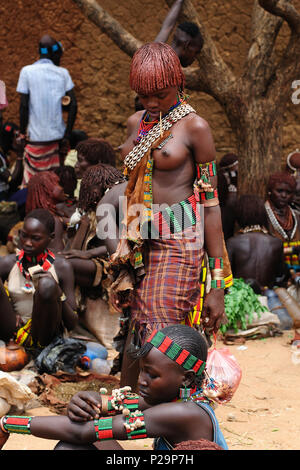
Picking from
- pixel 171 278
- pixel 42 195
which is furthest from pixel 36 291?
pixel 42 195

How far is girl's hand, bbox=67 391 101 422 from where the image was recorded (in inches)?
103

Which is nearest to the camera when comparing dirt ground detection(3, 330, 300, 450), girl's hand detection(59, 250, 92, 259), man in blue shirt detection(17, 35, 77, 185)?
dirt ground detection(3, 330, 300, 450)

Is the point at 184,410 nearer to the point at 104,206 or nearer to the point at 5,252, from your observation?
the point at 104,206

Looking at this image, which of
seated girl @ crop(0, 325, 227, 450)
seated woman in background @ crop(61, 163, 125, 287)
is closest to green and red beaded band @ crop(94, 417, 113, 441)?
seated girl @ crop(0, 325, 227, 450)

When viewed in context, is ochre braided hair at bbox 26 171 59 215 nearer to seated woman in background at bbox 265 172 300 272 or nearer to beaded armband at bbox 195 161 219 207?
seated woman in background at bbox 265 172 300 272

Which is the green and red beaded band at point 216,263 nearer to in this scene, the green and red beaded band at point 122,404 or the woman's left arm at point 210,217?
the woman's left arm at point 210,217

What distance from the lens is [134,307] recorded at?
11.5ft

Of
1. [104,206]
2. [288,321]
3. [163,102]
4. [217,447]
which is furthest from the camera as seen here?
[288,321]

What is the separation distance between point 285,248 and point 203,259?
3.49m

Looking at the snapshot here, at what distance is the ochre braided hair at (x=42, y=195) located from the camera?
6.33m

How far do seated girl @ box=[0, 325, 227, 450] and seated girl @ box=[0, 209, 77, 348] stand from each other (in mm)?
1978

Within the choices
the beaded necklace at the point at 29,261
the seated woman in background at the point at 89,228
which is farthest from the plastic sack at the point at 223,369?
the seated woman in background at the point at 89,228

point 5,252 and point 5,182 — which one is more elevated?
point 5,182

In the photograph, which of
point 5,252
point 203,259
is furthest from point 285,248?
point 203,259
